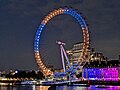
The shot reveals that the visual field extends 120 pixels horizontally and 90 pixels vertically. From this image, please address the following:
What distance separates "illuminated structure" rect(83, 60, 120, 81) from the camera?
82.2 meters

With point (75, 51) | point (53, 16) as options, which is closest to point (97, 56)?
point (75, 51)

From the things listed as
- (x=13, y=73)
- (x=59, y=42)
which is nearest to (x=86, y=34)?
(x=59, y=42)

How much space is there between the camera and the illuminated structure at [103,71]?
82188 millimetres

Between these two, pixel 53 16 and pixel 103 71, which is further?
pixel 103 71

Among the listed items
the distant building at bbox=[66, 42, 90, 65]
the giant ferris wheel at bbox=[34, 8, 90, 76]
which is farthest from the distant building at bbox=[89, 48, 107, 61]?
the giant ferris wheel at bbox=[34, 8, 90, 76]

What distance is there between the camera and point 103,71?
280ft

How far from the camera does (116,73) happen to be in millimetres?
81688

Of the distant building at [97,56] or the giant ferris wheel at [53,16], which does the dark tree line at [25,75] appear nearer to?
the distant building at [97,56]

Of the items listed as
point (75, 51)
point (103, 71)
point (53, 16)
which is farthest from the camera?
point (75, 51)

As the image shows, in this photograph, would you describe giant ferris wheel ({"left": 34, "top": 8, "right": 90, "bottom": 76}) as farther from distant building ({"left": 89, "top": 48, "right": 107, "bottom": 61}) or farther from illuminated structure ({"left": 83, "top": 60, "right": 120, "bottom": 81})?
distant building ({"left": 89, "top": 48, "right": 107, "bottom": 61})

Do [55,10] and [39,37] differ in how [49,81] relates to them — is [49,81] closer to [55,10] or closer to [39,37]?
[39,37]

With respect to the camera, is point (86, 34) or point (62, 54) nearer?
point (86, 34)

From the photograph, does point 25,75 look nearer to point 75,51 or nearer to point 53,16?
point 75,51

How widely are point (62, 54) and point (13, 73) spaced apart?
2438 inches
